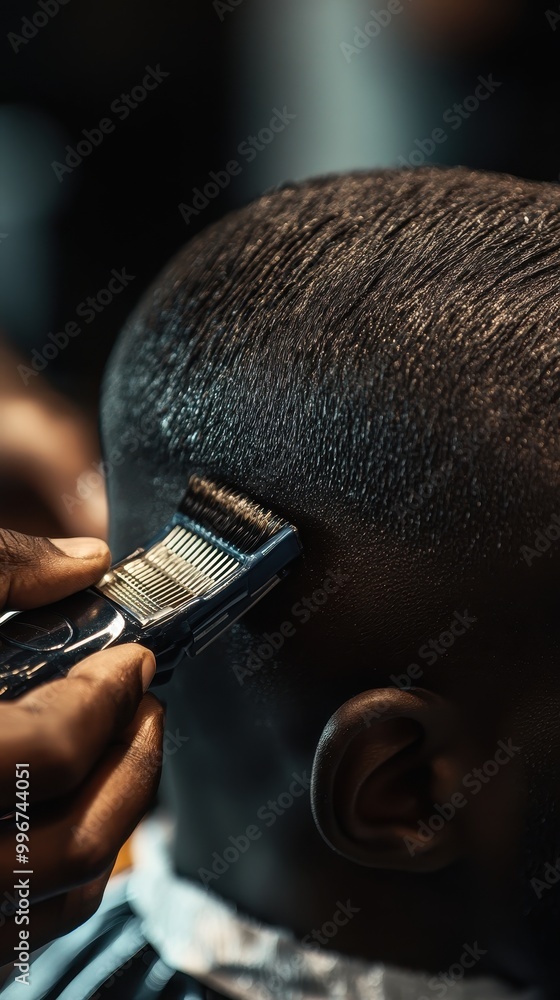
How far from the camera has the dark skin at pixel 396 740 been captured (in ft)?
2.56

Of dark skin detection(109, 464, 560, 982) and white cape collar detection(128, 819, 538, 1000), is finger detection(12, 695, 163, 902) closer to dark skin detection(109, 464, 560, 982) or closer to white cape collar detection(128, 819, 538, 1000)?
dark skin detection(109, 464, 560, 982)

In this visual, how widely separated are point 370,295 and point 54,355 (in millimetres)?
1637

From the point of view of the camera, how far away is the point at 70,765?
0.67 metres

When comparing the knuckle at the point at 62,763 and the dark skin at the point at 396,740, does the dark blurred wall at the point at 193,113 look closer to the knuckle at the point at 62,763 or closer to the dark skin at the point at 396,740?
the dark skin at the point at 396,740

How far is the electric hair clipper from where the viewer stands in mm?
→ 734

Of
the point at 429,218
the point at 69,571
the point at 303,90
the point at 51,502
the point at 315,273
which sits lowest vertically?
the point at 51,502

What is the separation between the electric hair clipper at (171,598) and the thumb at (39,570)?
1 centimetres

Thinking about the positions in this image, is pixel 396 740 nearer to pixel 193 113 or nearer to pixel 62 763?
pixel 62 763

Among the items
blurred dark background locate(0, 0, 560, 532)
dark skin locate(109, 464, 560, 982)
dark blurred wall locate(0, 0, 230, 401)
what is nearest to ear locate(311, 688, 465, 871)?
dark skin locate(109, 464, 560, 982)

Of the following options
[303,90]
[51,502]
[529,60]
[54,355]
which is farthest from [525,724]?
[303,90]

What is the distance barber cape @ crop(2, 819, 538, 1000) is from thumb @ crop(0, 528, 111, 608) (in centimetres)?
48

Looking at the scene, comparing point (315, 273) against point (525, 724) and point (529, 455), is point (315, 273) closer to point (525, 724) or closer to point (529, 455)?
point (529, 455)

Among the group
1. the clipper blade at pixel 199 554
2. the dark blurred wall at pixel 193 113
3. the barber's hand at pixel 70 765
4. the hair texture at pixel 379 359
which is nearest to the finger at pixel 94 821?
the barber's hand at pixel 70 765

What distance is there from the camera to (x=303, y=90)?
2307 mm
